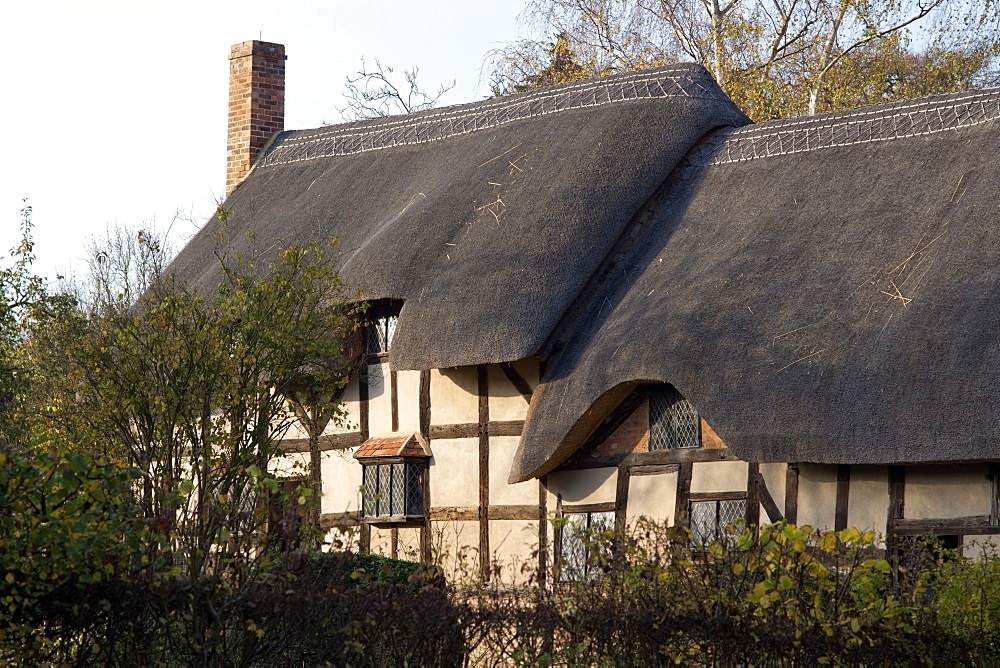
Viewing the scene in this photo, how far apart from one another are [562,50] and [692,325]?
14247mm

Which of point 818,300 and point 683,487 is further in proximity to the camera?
point 683,487

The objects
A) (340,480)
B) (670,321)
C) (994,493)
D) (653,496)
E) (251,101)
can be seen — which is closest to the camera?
(994,493)

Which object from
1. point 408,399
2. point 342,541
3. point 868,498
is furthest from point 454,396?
point 342,541

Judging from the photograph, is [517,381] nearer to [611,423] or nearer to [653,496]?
[611,423]

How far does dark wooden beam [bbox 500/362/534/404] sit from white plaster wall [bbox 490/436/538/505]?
15.9 inches

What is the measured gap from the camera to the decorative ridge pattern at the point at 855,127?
11.9m

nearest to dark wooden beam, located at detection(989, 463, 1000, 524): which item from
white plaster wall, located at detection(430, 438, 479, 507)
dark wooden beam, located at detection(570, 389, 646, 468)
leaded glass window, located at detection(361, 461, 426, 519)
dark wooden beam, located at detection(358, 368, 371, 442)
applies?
dark wooden beam, located at detection(570, 389, 646, 468)

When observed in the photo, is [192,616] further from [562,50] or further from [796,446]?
[562,50]

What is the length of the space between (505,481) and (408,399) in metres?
1.46

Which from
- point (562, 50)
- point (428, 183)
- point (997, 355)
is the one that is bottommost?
point (997, 355)

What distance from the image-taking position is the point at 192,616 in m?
5.48

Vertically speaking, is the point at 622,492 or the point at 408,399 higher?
the point at 408,399

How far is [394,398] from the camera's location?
13.0m

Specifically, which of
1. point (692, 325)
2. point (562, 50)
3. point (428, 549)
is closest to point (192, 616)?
point (692, 325)
